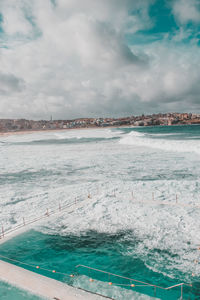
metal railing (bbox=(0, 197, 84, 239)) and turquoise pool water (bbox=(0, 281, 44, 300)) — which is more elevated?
turquoise pool water (bbox=(0, 281, 44, 300))

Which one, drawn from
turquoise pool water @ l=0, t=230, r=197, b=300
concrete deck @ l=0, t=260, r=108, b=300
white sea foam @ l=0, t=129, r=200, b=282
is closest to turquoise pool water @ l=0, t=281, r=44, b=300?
concrete deck @ l=0, t=260, r=108, b=300

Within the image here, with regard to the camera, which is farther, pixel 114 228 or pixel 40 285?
pixel 114 228

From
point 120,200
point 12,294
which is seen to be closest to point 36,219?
point 120,200

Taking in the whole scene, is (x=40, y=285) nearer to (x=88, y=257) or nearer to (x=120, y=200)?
(x=88, y=257)

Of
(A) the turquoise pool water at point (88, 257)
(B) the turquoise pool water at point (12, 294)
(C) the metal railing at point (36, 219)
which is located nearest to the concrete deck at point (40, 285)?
(B) the turquoise pool water at point (12, 294)

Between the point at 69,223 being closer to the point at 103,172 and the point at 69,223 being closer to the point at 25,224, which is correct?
the point at 25,224

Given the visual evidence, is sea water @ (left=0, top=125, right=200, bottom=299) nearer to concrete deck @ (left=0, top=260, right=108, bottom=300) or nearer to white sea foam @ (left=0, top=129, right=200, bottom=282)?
white sea foam @ (left=0, top=129, right=200, bottom=282)

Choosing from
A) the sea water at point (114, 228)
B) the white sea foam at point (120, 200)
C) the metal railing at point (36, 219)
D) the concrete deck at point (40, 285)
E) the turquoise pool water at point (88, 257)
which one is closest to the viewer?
the concrete deck at point (40, 285)

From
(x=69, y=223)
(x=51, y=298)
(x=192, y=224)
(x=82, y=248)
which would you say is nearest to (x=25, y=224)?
(x=69, y=223)

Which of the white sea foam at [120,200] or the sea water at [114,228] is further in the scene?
the white sea foam at [120,200]

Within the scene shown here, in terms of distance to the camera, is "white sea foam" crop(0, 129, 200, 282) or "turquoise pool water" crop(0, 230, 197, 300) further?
"white sea foam" crop(0, 129, 200, 282)

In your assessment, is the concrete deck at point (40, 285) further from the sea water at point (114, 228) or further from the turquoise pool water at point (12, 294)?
the sea water at point (114, 228)

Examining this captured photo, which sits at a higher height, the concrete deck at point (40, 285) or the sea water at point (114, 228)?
the concrete deck at point (40, 285)

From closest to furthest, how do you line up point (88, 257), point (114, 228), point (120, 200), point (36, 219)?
point (88, 257) → point (114, 228) → point (36, 219) → point (120, 200)
